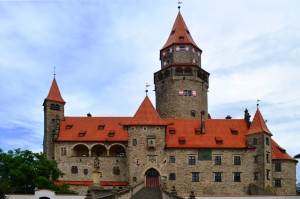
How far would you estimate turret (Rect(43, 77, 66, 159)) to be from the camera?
53375mm

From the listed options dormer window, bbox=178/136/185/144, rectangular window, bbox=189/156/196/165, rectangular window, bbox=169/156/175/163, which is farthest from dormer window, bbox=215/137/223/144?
rectangular window, bbox=169/156/175/163

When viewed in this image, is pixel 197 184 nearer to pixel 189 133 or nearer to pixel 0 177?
pixel 189 133

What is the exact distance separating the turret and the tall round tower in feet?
42.4

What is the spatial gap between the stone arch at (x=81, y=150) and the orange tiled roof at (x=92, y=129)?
4.28ft

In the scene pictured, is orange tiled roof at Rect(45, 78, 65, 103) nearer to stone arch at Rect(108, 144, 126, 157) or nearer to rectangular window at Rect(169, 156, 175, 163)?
stone arch at Rect(108, 144, 126, 157)

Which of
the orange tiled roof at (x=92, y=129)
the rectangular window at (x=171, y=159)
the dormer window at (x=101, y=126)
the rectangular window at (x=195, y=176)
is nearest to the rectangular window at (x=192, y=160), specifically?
the rectangular window at (x=195, y=176)

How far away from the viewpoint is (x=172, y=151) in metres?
48.8

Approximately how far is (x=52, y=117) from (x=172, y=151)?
52.1 ft

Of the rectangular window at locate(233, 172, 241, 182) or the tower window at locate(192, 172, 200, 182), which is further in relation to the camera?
the rectangular window at locate(233, 172, 241, 182)

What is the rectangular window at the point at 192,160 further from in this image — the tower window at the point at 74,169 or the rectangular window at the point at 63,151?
the rectangular window at the point at 63,151

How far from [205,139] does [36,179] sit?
741 inches

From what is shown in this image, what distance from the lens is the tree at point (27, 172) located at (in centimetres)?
4188

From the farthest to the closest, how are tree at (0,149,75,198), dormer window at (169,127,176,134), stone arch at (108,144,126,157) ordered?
1. stone arch at (108,144,126,157)
2. dormer window at (169,127,176,134)
3. tree at (0,149,75,198)

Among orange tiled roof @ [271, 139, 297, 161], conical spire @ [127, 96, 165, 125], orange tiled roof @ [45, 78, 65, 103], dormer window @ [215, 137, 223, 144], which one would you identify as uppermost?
orange tiled roof @ [45, 78, 65, 103]
